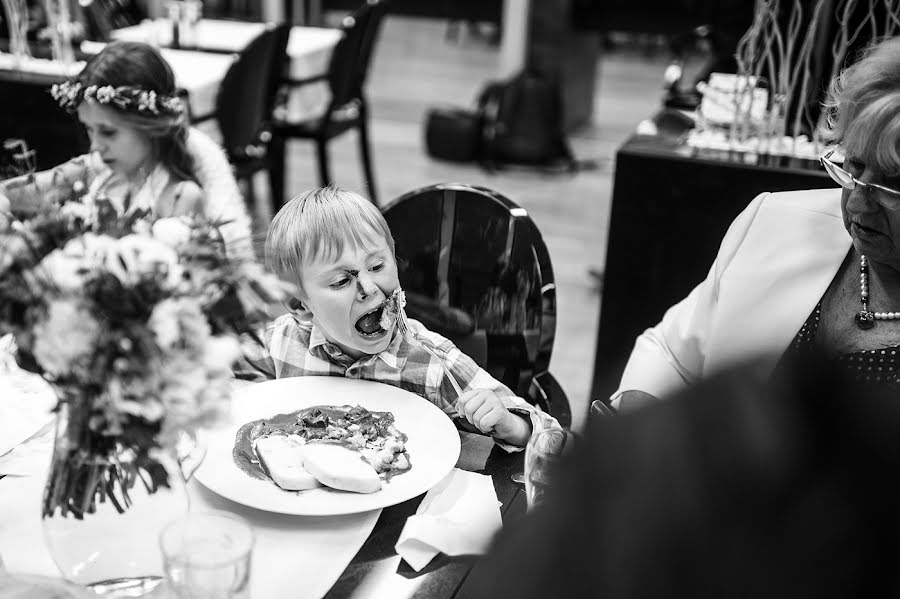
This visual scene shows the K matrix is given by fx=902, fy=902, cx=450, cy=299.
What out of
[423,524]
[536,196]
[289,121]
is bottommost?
[536,196]

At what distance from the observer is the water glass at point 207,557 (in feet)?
2.83

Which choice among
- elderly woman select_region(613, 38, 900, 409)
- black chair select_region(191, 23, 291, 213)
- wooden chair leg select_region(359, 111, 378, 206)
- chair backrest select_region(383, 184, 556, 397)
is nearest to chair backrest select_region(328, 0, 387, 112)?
wooden chair leg select_region(359, 111, 378, 206)

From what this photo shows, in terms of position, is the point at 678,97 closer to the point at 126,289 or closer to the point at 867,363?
the point at 867,363

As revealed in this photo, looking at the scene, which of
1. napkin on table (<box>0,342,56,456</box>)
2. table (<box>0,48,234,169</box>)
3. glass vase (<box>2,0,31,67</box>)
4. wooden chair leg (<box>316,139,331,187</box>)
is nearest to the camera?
napkin on table (<box>0,342,56,456</box>)

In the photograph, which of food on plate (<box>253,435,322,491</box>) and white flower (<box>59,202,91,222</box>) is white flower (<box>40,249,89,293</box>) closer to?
white flower (<box>59,202,91,222</box>)

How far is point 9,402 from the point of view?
4.40 feet

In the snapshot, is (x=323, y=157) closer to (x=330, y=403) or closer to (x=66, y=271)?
(x=330, y=403)

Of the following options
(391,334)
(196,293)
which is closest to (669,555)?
(196,293)

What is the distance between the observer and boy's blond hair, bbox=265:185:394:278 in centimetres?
139

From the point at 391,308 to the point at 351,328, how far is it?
0.07 metres

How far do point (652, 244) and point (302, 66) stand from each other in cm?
231

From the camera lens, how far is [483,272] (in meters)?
1.69

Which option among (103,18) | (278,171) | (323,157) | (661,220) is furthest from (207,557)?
(103,18)

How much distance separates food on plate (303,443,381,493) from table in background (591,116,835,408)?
1479 mm
